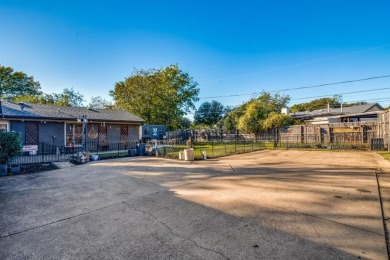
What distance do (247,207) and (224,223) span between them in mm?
958

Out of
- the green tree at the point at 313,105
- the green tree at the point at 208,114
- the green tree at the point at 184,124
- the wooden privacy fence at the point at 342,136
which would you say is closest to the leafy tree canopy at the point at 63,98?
the green tree at the point at 184,124

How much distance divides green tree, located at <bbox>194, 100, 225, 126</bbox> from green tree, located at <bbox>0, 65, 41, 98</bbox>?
35308mm

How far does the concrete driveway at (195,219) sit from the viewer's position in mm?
2760

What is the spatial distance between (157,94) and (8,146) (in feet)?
81.4

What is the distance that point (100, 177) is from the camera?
756cm

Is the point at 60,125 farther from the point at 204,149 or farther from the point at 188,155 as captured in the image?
the point at 204,149

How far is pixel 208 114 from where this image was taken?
5456 cm

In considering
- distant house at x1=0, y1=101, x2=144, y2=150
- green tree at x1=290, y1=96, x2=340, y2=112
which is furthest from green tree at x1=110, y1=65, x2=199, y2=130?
green tree at x1=290, y1=96, x2=340, y2=112

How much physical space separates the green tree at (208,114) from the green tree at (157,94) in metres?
17.5

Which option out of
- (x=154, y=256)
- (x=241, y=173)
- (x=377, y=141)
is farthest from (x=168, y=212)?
(x=377, y=141)

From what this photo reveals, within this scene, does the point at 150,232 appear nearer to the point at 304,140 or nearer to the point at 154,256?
the point at 154,256

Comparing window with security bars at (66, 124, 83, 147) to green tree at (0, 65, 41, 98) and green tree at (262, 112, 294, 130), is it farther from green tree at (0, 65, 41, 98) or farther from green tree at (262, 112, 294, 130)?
green tree at (0, 65, 41, 98)

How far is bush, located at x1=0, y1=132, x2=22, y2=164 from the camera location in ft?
26.8

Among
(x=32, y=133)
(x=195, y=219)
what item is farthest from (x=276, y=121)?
(x=32, y=133)
